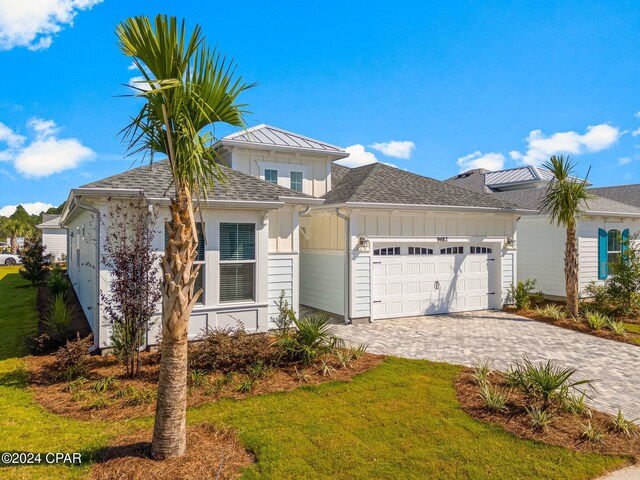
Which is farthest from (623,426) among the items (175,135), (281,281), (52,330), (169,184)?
(52,330)

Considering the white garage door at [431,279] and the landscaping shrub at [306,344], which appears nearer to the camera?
the landscaping shrub at [306,344]

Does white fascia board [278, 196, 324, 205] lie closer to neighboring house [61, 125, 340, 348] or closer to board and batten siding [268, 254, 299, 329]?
neighboring house [61, 125, 340, 348]

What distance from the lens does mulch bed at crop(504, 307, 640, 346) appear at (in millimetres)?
9914

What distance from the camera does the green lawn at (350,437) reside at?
405 cm

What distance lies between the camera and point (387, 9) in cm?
1091

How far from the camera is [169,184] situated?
7.82 meters

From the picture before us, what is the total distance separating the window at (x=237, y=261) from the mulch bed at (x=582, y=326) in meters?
9.02

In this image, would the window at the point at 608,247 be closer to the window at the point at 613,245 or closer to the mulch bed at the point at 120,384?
the window at the point at 613,245

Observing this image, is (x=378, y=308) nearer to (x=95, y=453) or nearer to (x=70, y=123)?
(x=95, y=453)

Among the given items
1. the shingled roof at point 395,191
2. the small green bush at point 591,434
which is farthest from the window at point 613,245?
the small green bush at point 591,434

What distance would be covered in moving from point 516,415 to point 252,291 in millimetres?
5837

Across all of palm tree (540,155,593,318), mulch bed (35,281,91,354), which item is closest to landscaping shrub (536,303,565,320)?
palm tree (540,155,593,318)

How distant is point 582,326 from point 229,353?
1006 cm

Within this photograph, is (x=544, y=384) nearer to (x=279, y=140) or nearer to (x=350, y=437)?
(x=350, y=437)
